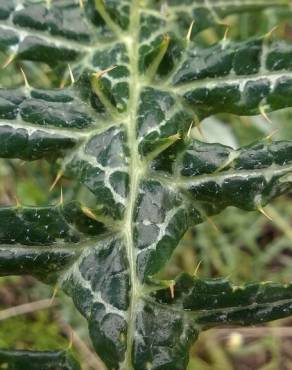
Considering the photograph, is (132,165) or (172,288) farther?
(132,165)

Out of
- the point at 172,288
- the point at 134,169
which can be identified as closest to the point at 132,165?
the point at 134,169

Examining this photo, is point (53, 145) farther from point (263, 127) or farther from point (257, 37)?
point (263, 127)

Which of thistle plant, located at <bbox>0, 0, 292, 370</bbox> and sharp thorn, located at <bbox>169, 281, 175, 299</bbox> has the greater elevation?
thistle plant, located at <bbox>0, 0, 292, 370</bbox>

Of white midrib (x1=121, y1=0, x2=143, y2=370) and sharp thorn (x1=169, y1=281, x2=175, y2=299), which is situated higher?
white midrib (x1=121, y1=0, x2=143, y2=370)

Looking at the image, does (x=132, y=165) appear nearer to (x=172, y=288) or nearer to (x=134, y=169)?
(x=134, y=169)

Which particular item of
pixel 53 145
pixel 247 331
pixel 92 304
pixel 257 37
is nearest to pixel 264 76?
pixel 257 37

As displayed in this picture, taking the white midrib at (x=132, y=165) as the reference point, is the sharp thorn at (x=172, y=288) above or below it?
below
